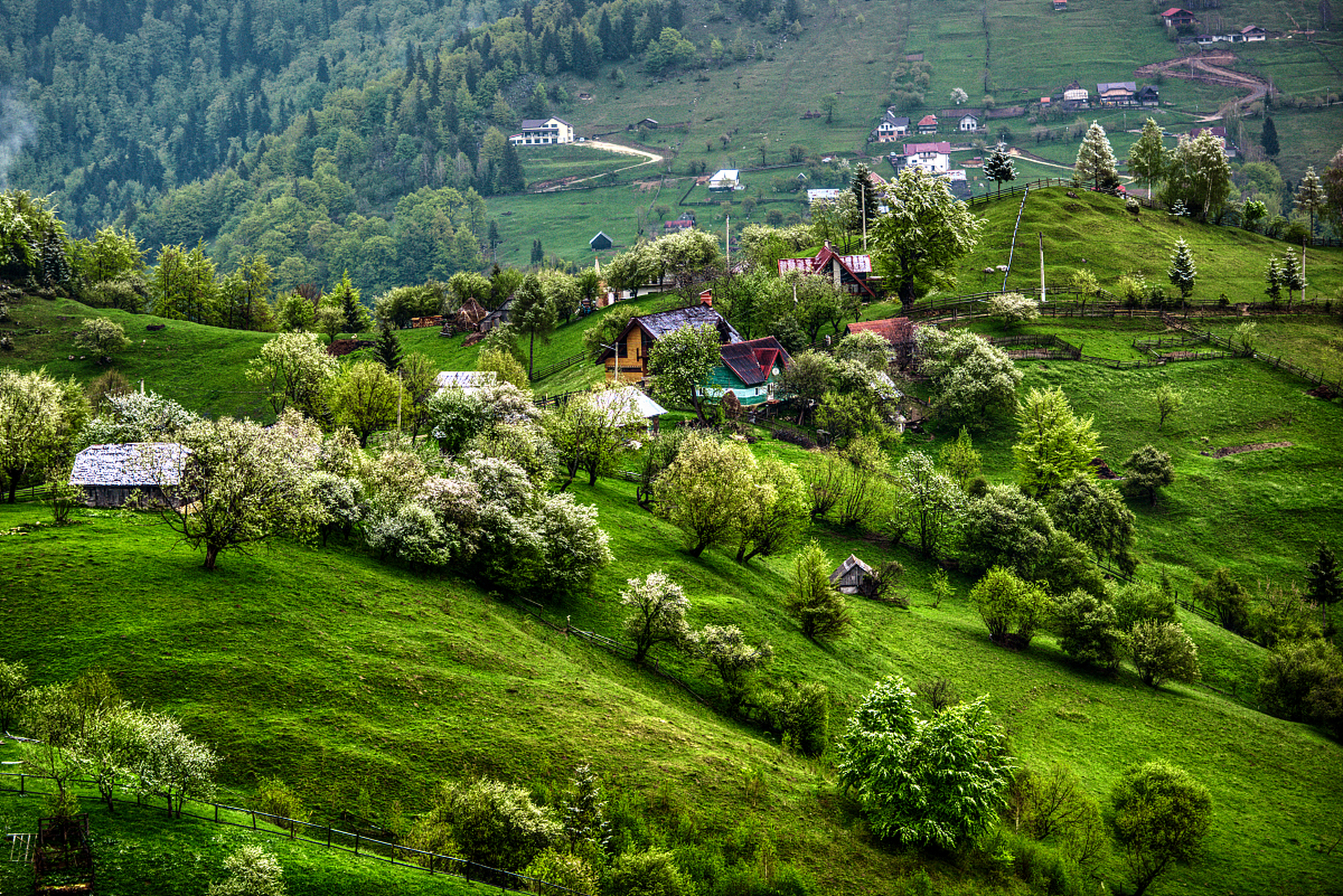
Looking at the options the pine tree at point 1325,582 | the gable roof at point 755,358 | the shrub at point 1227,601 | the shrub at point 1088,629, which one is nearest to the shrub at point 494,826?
the shrub at point 1088,629

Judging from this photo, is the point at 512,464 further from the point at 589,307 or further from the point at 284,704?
the point at 589,307

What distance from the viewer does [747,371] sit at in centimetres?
9656

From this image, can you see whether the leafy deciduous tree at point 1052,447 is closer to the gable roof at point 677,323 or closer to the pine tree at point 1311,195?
the gable roof at point 677,323

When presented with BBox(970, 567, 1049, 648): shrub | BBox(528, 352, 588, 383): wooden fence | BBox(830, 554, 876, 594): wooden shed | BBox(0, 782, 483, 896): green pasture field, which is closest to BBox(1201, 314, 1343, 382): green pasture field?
BBox(970, 567, 1049, 648): shrub

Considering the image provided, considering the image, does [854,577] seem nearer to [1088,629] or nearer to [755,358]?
[1088,629]

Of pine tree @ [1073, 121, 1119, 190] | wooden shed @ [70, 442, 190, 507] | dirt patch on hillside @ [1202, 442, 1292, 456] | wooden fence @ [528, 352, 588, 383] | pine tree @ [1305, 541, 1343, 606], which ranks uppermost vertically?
pine tree @ [1073, 121, 1119, 190]

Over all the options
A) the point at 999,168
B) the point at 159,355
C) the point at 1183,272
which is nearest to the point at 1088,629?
the point at 1183,272

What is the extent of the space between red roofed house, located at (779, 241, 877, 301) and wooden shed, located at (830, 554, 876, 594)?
182ft

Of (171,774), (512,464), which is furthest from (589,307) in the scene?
(171,774)

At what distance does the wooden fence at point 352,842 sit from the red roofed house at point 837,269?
9554 centimetres

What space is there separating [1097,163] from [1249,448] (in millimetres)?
72926

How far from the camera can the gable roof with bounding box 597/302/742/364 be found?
3981 inches

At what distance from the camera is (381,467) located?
56.3m

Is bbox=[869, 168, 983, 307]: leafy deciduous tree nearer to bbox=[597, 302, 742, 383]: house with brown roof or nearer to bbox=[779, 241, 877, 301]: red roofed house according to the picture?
bbox=[779, 241, 877, 301]: red roofed house
